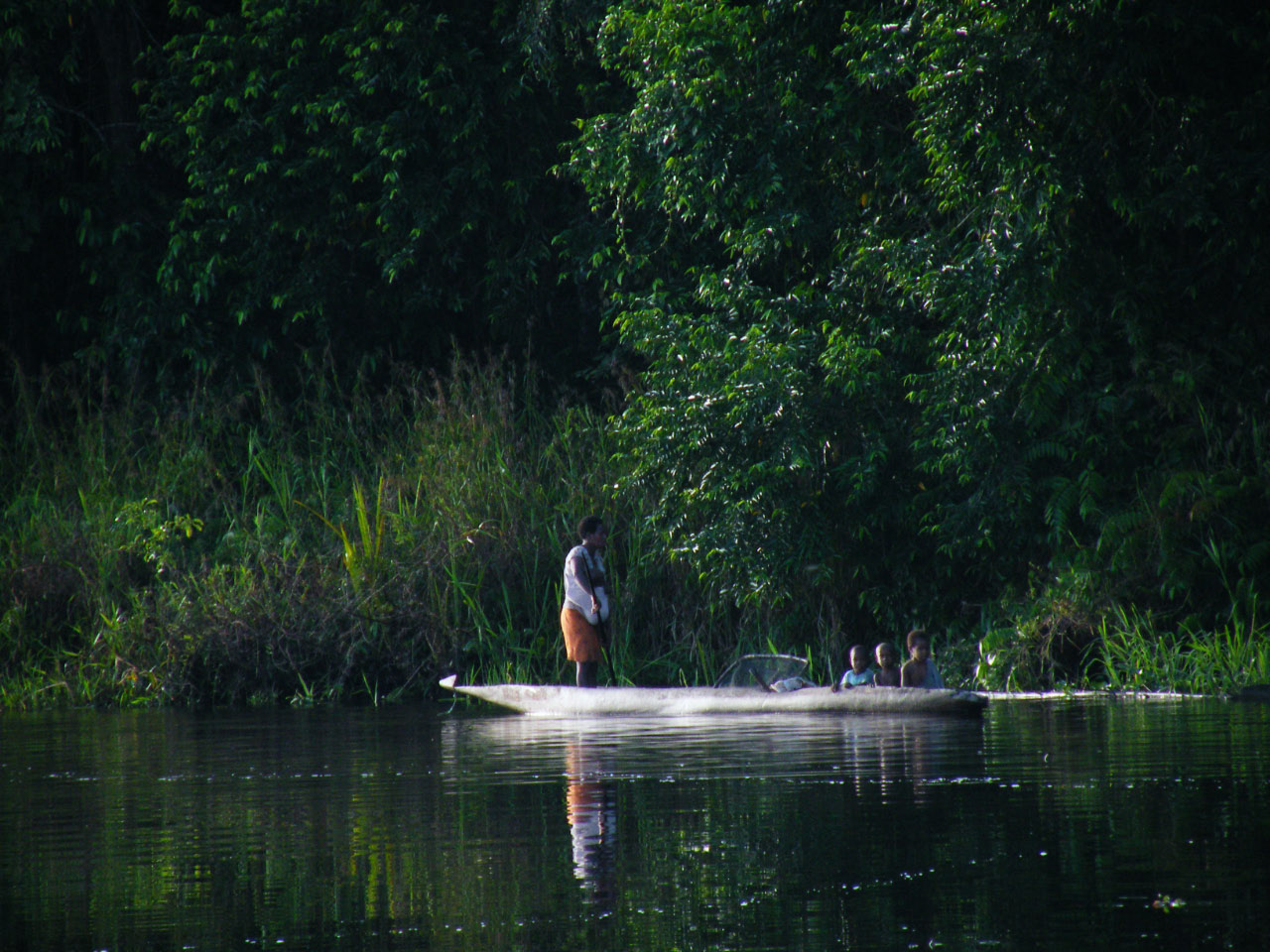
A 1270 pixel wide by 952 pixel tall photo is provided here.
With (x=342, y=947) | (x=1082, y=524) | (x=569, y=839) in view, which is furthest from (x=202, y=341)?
(x=342, y=947)

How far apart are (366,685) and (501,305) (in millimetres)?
6153

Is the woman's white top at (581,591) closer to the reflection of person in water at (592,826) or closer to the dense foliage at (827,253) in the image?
the dense foliage at (827,253)

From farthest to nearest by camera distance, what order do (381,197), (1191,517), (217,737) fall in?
(381,197) → (1191,517) → (217,737)

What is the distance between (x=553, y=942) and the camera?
4.51m

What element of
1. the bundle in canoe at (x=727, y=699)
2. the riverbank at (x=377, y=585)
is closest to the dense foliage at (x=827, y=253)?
the riverbank at (x=377, y=585)

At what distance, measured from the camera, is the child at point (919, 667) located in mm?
11797

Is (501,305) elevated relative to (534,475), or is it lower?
elevated

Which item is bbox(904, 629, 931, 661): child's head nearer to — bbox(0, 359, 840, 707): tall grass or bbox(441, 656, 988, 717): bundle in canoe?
bbox(441, 656, 988, 717): bundle in canoe

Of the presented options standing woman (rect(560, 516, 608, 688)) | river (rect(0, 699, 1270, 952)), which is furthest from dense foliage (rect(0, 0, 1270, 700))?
river (rect(0, 699, 1270, 952))

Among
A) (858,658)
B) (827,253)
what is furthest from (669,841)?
(827,253)

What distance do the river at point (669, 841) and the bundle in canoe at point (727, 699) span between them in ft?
2.30

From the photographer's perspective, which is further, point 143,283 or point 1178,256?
point 143,283

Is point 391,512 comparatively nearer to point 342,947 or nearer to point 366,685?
point 366,685

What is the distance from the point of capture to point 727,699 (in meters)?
12.1
